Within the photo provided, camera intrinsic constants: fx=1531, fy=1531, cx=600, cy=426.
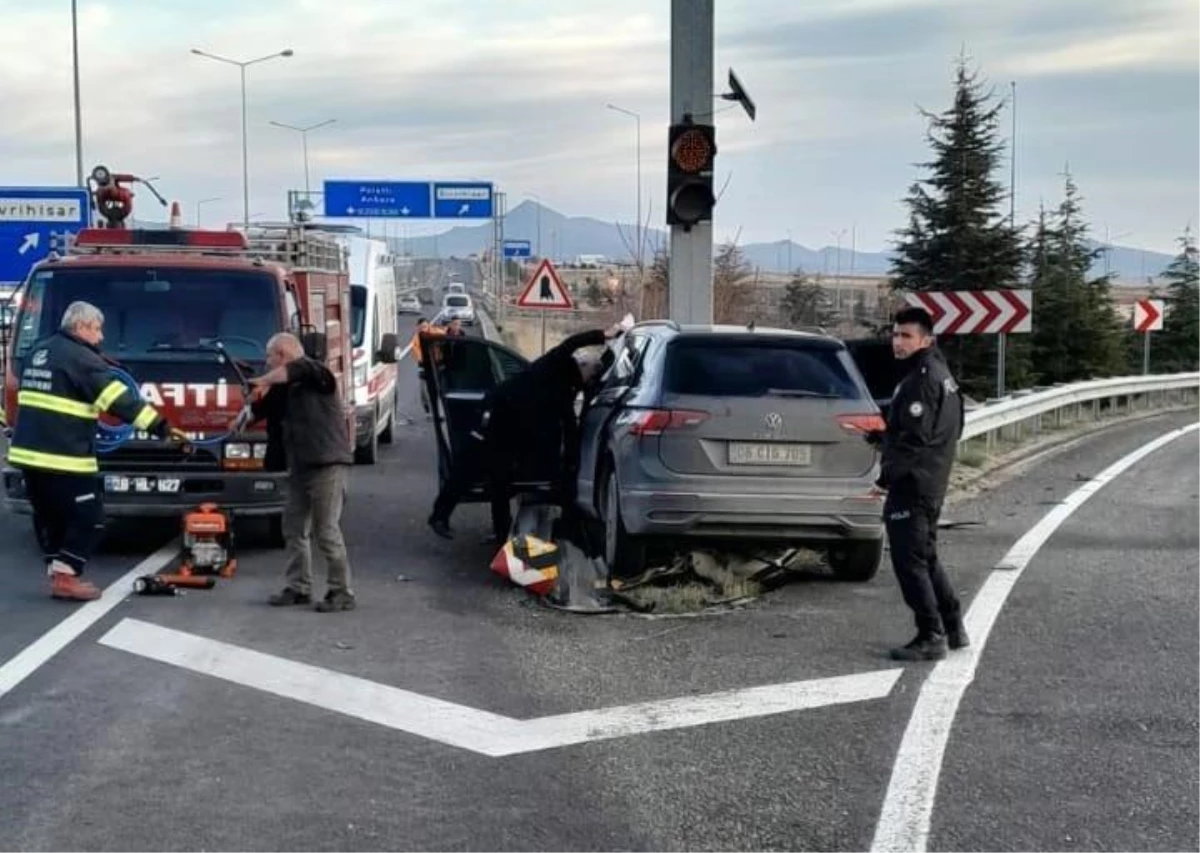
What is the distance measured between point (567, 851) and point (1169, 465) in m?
14.1

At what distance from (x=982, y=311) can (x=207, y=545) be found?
1168 centimetres

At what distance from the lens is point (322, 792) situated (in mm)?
5688

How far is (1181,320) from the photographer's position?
40438 mm

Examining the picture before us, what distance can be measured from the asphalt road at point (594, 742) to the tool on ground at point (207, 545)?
26 centimetres

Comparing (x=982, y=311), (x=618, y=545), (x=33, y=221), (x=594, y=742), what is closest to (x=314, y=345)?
(x=618, y=545)

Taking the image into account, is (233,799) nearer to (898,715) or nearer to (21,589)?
(898,715)

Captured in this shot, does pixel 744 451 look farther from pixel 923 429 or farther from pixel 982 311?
pixel 982 311

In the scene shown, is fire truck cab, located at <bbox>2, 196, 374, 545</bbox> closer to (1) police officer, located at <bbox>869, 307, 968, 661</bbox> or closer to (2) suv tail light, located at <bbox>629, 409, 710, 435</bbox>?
(2) suv tail light, located at <bbox>629, 409, 710, 435</bbox>

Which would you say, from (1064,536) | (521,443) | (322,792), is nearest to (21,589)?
(521,443)

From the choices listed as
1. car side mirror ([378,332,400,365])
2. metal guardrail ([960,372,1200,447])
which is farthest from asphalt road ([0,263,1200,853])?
metal guardrail ([960,372,1200,447])

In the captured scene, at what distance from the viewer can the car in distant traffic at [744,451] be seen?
9453mm

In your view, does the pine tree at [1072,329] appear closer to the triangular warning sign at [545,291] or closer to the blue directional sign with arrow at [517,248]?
the triangular warning sign at [545,291]

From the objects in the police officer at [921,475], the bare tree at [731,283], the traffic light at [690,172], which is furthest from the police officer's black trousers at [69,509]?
the bare tree at [731,283]

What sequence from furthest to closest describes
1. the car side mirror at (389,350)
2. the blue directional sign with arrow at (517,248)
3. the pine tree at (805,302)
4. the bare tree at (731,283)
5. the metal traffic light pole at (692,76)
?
1. the blue directional sign with arrow at (517,248)
2. the pine tree at (805,302)
3. the bare tree at (731,283)
4. the car side mirror at (389,350)
5. the metal traffic light pole at (692,76)
